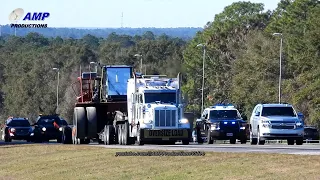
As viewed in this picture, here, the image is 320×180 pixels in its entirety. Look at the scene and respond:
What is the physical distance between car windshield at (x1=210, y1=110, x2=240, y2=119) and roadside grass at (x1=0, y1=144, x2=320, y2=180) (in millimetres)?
14408

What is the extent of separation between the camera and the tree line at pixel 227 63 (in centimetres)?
8462

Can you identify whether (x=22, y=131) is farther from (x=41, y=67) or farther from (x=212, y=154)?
(x=41, y=67)

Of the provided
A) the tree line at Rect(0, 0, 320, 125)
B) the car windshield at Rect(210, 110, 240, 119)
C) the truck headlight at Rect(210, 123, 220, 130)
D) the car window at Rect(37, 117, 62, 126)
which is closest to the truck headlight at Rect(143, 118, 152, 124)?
the truck headlight at Rect(210, 123, 220, 130)

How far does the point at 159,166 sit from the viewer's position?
1113 inches

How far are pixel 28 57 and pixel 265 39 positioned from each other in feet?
200

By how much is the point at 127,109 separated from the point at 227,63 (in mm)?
68870

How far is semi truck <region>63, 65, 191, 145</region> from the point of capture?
42.6 m

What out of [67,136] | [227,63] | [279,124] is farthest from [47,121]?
[227,63]

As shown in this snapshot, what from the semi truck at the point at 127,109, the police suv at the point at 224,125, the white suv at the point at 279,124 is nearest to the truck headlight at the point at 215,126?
the police suv at the point at 224,125

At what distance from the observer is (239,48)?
112 meters

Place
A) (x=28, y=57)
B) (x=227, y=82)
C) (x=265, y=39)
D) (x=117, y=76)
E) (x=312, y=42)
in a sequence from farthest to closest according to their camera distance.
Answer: (x=28, y=57)
(x=227, y=82)
(x=265, y=39)
(x=312, y=42)
(x=117, y=76)

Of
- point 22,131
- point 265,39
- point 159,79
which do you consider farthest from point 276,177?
point 265,39

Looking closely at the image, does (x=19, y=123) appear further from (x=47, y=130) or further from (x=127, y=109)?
(x=127, y=109)

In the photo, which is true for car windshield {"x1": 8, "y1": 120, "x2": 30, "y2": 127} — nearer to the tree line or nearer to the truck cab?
the tree line
